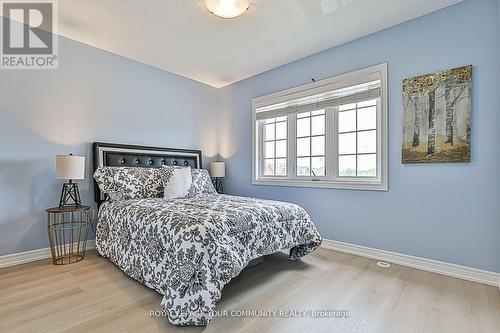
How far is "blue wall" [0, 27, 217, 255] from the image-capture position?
2477 millimetres

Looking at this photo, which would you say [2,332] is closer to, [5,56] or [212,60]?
[5,56]

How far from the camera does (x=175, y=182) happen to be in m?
2.91

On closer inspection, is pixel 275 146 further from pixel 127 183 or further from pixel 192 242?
pixel 192 242

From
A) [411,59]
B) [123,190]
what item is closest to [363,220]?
[411,59]

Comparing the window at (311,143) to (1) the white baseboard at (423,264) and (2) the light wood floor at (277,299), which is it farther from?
(2) the light wood floor at (277,299)

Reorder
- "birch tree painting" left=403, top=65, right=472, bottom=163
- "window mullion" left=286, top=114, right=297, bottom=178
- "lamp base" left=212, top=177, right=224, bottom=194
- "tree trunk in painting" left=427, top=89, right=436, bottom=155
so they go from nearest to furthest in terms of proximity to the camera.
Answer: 1. "birch tree painting" left=403, top=65, right=472, bottom=163
2. "tree trunk in painting" left=427, top=89, right=436, bottom=155
3. "window mullion" left=286, top=114, right=297, bottom=178
4. "lamp base" left=212, top=177, right=224, bottom=194

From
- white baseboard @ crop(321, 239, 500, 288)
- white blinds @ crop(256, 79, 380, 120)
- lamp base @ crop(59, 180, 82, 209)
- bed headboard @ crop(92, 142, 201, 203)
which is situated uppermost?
white blinds @ crop(256, 79, 380, 120)

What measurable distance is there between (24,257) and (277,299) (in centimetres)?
257

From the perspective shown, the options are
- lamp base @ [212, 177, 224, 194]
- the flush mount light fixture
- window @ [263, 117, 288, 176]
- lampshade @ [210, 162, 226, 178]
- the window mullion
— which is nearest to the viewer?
→ the flush mount light fixture

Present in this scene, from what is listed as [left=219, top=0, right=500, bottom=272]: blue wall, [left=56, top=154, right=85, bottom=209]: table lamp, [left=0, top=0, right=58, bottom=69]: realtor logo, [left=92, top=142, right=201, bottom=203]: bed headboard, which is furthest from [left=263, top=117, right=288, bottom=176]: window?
[left=0, top=0, right=58, bottom=69]: realtor logo

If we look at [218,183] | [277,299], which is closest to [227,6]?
[277,299]

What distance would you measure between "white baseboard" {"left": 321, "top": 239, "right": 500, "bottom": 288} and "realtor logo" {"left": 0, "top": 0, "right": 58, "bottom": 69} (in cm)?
377

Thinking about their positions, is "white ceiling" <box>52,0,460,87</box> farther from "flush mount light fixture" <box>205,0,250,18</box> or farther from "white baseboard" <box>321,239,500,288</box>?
"white baseboard" <box>321,239,500,288</box>

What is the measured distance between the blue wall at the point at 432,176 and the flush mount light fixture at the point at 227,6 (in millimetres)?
1389
